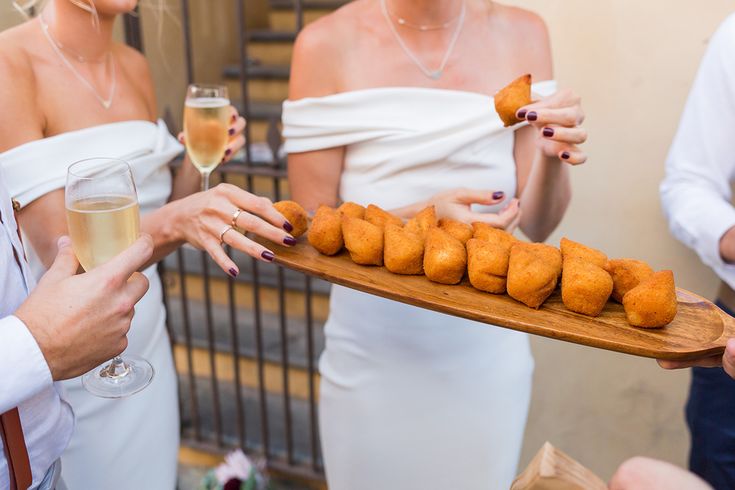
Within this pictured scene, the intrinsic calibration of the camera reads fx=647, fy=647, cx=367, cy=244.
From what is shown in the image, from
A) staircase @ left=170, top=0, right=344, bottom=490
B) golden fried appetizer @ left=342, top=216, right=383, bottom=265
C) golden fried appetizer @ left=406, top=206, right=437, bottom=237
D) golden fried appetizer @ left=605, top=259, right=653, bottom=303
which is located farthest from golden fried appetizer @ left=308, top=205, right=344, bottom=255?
staircase @ left=170, top=0, right=344, bottom=490

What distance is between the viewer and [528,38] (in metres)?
1.75

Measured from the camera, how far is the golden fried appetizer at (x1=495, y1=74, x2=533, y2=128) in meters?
1.37

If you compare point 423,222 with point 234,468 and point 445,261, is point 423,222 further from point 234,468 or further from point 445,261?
point 234,468

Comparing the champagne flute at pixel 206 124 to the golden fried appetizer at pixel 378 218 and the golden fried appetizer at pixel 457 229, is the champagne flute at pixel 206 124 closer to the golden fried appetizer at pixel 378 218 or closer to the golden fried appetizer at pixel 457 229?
the golden fried appetizer at pixel 378 218

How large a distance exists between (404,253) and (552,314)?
304 millimetres

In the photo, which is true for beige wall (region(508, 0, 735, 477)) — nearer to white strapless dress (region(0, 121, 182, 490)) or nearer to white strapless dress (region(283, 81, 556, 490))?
white strapless dress (region(283, 81, 556, 490))

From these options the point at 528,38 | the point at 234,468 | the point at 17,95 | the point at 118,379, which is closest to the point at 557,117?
the point at 528,38

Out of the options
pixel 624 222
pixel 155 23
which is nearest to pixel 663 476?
pixel 624 222

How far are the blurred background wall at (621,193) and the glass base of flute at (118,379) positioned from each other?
3.64 feet

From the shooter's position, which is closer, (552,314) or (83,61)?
(552,314)

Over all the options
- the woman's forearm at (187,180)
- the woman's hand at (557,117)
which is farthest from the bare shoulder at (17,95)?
the woman's hand at (557,117)

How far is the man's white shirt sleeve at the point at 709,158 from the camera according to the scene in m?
1.77

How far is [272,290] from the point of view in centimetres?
342

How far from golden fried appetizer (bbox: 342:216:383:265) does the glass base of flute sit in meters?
0.46
